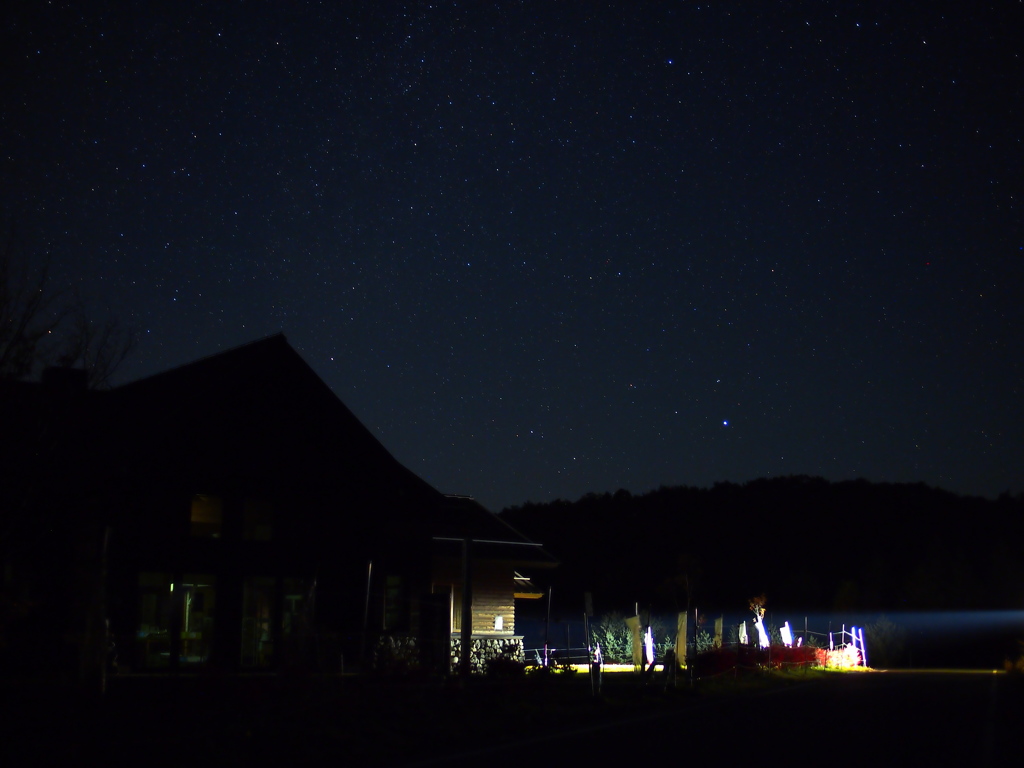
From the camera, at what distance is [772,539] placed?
74000mm

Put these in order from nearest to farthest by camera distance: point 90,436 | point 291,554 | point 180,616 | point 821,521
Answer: point 90,436, point 180,616, point 291,554, point 821,521

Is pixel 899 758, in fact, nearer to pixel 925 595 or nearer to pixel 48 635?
pixel 48 635

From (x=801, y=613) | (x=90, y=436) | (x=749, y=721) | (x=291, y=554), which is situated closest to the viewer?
(x=749, y=721)

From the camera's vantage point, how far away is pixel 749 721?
16000 mm

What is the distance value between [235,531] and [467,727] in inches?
449

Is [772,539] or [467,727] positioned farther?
[772,539]

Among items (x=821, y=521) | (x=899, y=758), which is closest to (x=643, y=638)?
(x=899, y=758)

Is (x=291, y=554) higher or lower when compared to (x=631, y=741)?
higher

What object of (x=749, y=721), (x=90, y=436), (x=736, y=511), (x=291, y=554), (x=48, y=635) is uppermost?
(x=736, y=511)

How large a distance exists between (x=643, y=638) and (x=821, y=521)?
48388 mm

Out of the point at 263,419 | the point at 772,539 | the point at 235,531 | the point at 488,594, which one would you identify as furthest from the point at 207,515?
the point at 772,539

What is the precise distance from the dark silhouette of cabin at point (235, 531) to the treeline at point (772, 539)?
38.7 meters

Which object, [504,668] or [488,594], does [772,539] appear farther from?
[504,668]

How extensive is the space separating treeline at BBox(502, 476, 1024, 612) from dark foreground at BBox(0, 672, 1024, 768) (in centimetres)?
4501
